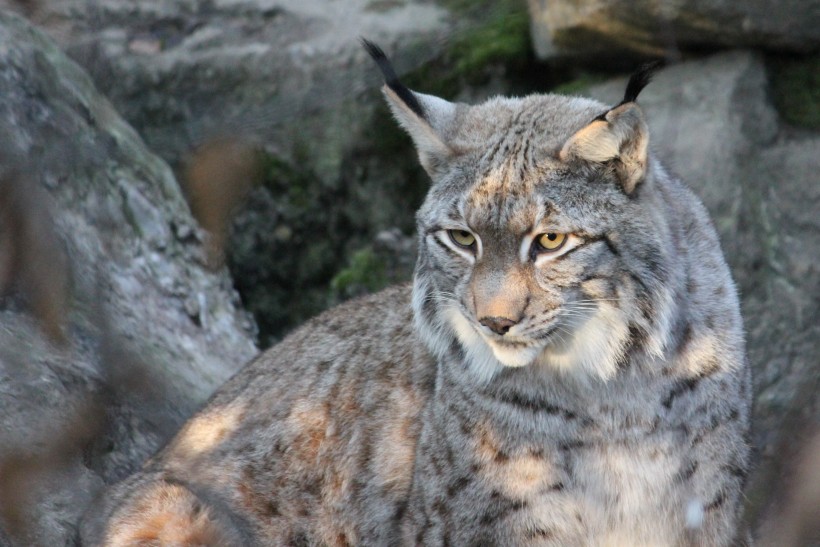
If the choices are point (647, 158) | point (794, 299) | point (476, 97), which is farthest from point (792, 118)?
point (647, 158)

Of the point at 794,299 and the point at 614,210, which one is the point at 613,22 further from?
the point at 614,210

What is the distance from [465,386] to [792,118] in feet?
10.4

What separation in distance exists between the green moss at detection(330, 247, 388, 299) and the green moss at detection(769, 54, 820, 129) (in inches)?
99.8

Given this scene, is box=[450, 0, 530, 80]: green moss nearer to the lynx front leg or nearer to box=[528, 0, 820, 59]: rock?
box=[528, 0, 820, 59]: rock

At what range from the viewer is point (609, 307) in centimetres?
351

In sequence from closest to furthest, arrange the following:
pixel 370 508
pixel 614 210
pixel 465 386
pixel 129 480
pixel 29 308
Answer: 1. pixel 614 210
2. pixel 465 386
3. pixel 370 508
4. pixel 129 480
5. pixel 29 308

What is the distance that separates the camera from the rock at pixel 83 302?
14.5 feet

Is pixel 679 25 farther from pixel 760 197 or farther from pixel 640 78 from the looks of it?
pixel 640 78

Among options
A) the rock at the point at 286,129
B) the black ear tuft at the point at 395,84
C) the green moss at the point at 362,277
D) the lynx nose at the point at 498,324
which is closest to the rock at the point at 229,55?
the rock at the point at 286,129

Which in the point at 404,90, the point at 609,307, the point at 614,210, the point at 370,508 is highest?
the point at 404,90

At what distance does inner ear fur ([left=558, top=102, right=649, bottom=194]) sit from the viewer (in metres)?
3.36

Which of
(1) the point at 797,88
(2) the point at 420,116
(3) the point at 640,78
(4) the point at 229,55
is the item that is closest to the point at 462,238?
(2) the point at 420,116

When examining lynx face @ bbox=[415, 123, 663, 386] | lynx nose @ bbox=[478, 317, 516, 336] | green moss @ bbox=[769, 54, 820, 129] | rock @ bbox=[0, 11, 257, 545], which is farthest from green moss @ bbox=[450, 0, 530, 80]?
lynx nose @ bbox=[478, 317, 516, 336]

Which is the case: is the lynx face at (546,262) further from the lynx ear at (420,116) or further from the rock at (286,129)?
the rock at (286,129)
